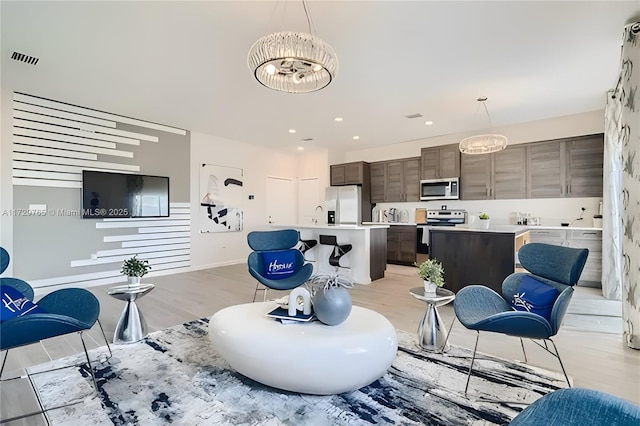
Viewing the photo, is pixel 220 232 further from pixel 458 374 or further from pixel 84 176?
pixel 458 374

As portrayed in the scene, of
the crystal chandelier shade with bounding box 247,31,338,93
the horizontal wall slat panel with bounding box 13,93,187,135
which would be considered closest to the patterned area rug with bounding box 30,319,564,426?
the crystal chandelier shade with bounding box 247,31,338,93

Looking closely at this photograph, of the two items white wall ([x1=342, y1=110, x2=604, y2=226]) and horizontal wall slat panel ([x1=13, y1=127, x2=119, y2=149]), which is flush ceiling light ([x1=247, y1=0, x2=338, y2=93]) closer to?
horizontal wall slat panel ([x1=13, y1=127, x2=119, y2=149])

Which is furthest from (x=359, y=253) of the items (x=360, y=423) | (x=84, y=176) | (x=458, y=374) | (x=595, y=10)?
(x=84, y=176)

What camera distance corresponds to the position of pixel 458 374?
89.5 inches

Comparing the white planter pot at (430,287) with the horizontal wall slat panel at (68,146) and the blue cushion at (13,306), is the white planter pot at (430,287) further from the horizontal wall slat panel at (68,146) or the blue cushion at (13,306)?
the horizontal wall slat panel at (68,146)

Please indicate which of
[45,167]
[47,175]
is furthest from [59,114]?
[47,175]

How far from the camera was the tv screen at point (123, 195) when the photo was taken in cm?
507

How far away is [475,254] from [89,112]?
639 centimetres

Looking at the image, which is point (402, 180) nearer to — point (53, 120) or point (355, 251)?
point (355, 251)

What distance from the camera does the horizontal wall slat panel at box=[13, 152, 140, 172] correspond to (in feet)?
14.8

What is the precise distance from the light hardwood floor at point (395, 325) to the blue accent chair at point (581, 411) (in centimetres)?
197

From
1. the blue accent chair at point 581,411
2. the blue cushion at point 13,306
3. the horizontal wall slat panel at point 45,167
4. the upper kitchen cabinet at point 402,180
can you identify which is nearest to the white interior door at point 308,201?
the upper kitchen cabinet at point 402,180

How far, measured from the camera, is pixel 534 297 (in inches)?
91.0

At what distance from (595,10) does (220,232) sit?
22.4 feet
